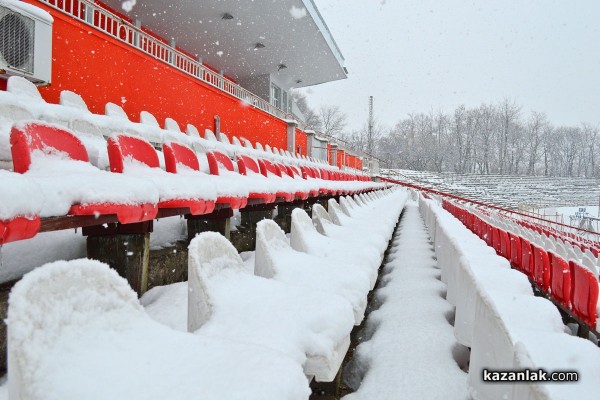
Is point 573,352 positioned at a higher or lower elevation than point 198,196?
lower

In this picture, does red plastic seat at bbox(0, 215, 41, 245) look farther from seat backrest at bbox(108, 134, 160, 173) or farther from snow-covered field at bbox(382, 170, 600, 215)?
snow-covered field at bbox(382, 170, 600, 215)

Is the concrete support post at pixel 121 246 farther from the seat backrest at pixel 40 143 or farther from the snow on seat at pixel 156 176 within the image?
the seat backrest at pixel 40 143

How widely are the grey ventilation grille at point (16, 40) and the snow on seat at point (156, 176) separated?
2.39m

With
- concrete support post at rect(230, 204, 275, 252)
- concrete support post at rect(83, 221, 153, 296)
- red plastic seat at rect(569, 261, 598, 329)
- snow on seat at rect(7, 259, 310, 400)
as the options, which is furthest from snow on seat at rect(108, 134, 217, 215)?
red plastic seat at rect(569, 261, 598, 329)

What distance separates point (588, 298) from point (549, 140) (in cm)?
6752

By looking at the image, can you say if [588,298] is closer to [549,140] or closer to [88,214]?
[88,214]

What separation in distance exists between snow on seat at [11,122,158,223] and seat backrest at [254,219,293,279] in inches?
18.6

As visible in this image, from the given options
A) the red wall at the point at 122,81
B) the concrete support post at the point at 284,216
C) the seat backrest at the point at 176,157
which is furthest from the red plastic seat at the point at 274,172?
the red wall at the point at 122,81

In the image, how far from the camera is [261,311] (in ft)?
4.17

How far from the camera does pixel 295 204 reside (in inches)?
189

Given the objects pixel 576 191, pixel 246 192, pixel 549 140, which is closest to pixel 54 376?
pixel 246 192

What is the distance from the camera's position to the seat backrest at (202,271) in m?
1.22

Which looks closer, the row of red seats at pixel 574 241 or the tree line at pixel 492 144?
the row of red seats at pixel 574 241

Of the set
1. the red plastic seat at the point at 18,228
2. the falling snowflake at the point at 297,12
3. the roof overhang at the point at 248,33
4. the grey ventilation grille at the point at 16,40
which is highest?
the falling snowflake at the point at 297,12
